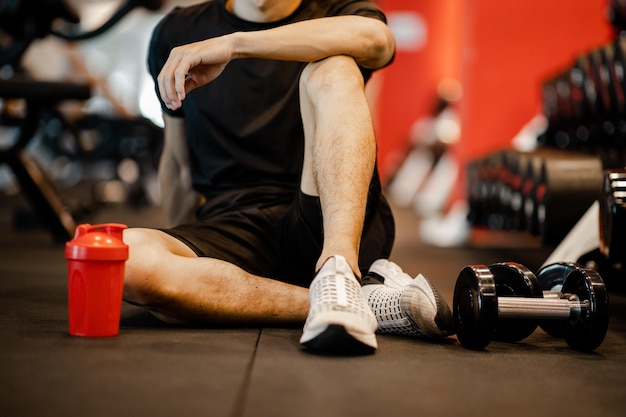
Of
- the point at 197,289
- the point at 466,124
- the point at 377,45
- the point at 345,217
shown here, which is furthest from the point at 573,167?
the point at 466,124

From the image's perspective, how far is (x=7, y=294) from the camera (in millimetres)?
2002

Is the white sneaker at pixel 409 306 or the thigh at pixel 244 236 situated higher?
the thigh at pixel 244 236

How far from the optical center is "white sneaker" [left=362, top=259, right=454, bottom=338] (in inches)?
57.7

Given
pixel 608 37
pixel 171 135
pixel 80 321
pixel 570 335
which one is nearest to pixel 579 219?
pixel 570 335

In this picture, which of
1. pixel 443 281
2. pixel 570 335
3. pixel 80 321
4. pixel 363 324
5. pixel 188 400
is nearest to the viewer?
pixel 188 400

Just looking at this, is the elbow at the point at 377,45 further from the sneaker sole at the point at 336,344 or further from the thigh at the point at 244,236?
the sneaker sole at the point at 336,344

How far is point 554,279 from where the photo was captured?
1.71 m

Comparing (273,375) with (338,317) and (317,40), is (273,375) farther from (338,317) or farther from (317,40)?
(317,40)

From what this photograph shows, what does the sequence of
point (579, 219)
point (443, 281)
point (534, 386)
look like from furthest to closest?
point (443, 281)
point (579, 219)
point (534, 386)

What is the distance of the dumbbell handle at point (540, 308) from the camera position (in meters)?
1.42

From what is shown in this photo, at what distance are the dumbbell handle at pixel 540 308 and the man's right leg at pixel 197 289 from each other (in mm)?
401

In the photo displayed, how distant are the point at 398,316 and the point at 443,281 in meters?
1.17

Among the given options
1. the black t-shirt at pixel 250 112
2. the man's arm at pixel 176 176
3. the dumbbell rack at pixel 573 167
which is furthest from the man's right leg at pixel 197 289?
the dumbbell rack at pixel 573 167

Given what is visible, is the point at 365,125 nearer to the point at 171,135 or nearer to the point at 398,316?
the point at 398,316
